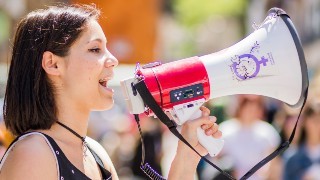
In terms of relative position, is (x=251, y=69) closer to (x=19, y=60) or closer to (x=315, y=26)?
(x=19, y=60)

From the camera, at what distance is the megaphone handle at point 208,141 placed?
11.5 ft

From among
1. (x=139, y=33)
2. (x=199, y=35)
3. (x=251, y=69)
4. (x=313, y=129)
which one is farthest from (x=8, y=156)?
(x=199, y=35)

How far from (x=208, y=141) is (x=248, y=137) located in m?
3.98

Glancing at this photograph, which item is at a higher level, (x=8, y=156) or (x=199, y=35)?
(x=8, y=156)

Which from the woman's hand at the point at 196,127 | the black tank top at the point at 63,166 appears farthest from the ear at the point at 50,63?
the woman's hand at the point at 196,127

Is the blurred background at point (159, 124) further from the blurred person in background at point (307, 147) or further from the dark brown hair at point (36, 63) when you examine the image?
the dark brown hair at point (36, 63)

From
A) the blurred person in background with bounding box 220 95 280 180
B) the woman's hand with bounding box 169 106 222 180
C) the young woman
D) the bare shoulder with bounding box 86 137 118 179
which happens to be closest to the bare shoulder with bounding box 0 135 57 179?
the young woman

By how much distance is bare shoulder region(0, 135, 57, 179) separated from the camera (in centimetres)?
327

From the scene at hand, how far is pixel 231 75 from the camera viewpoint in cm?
355

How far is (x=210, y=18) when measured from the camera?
42.9 m

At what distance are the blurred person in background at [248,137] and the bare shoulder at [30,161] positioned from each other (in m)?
3.80

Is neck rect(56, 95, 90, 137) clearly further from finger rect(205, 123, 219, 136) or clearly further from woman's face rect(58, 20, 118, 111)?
finger rect(205, 123, 219, 136)

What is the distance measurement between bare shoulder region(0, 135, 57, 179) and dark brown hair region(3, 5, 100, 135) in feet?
0.36

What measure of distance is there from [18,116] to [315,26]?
30.4 metres
